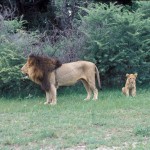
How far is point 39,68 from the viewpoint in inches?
531

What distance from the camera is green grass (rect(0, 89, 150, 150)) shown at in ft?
28.0

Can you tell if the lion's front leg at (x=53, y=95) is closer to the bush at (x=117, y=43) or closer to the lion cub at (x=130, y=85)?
the lion cub at (x=130, y=85)

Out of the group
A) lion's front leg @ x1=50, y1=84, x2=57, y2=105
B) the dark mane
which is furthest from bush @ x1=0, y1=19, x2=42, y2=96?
lion's front leg @ x1=50, y1=84, x2=57, y2=105

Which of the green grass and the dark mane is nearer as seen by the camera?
the green grass

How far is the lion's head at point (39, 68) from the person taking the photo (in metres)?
13.5

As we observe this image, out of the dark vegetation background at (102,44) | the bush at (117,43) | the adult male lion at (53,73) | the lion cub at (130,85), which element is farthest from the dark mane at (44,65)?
the bush at (117,43)

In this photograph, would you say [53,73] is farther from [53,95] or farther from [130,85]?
[130,85]

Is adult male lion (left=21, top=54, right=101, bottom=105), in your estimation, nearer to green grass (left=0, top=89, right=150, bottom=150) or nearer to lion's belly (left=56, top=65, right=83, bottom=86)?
lion's belly (left=56, top=65, right=83, bottom=86)

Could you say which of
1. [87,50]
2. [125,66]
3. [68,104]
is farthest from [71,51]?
[68,104]

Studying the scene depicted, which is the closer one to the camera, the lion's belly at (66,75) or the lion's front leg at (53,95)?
the lion's front leg at (53,95)

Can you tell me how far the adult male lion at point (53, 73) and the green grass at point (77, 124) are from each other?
485 millimetres

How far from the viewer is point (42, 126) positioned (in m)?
10.1

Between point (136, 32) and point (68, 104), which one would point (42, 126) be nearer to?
point (68, 104)

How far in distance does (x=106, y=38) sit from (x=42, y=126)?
718 centimetres
